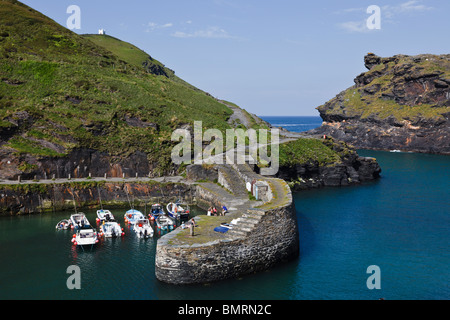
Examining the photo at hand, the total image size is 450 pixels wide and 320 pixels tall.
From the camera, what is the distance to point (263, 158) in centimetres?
7475

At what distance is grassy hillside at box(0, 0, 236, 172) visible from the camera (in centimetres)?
6756

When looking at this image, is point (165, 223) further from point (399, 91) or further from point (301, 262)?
point (399, 91)

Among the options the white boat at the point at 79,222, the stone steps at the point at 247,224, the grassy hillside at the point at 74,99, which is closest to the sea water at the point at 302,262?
the white boat at the point at 79,222

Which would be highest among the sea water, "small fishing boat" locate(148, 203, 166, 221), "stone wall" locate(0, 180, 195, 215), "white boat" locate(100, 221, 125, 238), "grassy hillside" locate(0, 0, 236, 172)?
"grassy hillside" locate(0, 0, 236, 172)

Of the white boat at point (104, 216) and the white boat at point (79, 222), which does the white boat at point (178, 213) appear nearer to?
the white boat at point (104, 216)

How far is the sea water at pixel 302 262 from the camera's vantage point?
31.2 m

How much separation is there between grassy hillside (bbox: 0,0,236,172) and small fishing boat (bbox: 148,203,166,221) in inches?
672

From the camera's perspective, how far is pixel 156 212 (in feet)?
178

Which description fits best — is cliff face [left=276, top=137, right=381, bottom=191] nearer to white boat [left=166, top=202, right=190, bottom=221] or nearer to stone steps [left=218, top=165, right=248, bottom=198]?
stone steps [left=218, top=165, right=248, bottom=198]

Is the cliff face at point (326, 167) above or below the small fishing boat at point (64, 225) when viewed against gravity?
above

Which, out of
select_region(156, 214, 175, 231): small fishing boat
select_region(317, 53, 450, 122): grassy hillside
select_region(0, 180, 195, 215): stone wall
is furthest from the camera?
select_region(317, 53, 450, 122): grassy hillside

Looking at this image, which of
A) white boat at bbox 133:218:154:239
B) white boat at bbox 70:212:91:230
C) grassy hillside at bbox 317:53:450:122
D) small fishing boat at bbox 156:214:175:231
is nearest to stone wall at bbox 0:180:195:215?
white boat at bbox 70:212:91:230

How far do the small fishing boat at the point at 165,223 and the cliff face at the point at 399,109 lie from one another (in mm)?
124697

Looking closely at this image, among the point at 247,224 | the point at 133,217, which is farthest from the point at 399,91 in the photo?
the point at 247,224
